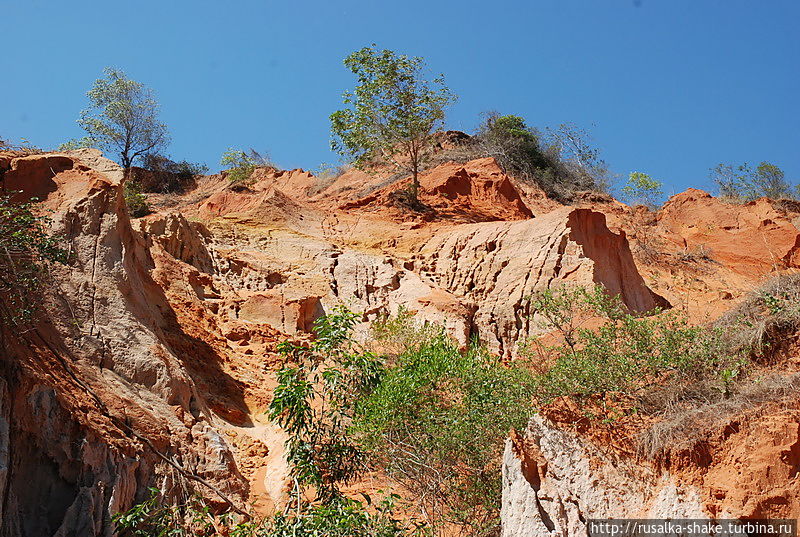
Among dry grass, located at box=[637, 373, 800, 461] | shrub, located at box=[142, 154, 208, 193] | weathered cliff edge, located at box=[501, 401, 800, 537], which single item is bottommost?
weathered cliff edge, located at box=[501, 401, 800, 537]

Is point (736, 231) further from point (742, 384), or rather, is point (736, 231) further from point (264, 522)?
point (264, 522)

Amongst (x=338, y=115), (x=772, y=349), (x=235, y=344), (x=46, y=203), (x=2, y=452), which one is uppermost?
(x=338, y=115)

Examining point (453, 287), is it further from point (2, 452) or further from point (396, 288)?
point (2, 452)

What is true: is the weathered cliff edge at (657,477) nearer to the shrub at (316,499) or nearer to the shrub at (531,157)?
the shrub at (316,499)

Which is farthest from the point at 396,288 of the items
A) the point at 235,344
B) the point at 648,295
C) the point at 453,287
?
the point at 648,295

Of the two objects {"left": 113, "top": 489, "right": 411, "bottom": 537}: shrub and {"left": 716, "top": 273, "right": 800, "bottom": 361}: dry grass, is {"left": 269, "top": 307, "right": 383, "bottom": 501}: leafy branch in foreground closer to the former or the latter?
{"left": 113, "top": 489, "right": 411, "bottom": 537}: shrub

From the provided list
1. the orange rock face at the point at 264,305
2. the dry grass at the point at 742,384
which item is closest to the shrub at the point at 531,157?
the orange rock face at the point at 264,305

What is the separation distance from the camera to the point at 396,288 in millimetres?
22359

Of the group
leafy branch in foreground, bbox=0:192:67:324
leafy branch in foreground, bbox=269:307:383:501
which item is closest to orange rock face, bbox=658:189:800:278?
leafy branch in foreground, bbox=269:307:383:501

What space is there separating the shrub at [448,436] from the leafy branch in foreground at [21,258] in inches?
203

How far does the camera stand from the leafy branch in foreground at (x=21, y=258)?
39.2 feet

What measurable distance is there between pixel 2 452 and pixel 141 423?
274 cm

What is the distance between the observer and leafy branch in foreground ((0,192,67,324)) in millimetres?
11937

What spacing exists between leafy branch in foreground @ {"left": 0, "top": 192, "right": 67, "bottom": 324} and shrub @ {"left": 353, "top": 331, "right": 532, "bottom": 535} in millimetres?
5169
